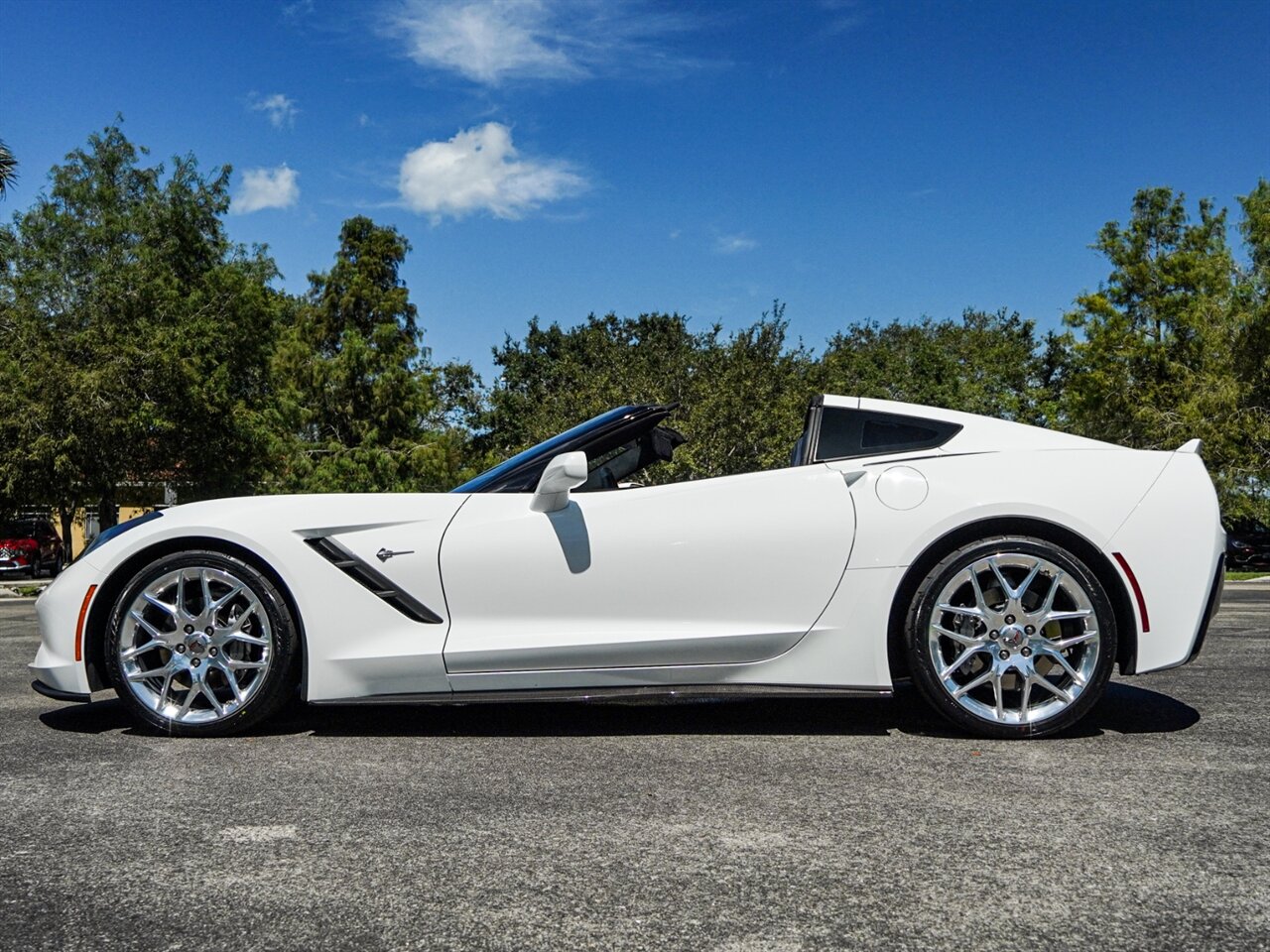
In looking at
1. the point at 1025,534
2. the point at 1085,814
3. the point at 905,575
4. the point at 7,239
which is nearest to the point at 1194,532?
the point at 1025,534

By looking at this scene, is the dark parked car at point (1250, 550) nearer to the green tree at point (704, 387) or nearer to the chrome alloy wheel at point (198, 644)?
the green tree at point (704, 387)

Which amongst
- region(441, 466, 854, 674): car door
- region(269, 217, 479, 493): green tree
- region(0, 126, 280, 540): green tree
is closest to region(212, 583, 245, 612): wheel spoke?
region(441, 466, 854, 674): car door

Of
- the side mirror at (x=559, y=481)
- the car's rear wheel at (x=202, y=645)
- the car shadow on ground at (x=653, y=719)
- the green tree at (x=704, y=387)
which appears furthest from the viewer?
the green tree at (x=704, y=387)

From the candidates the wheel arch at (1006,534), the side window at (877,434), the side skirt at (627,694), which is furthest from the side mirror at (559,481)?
the wheel arch at (1006,534)

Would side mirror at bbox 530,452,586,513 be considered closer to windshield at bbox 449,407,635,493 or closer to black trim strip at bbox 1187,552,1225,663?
windshield at bbox 449,407,635,493

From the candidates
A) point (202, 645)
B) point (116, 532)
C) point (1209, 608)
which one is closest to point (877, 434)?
point (1209, 608)

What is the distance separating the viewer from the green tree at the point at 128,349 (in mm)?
22125

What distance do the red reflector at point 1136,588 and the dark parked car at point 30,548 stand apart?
2994cm

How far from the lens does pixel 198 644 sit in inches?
158

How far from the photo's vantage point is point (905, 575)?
3.96 metres

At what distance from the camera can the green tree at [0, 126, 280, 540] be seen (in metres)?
22.1

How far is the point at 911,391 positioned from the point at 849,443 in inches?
1888

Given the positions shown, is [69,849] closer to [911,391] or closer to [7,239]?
[7,239]

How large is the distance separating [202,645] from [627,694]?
5.24ft
